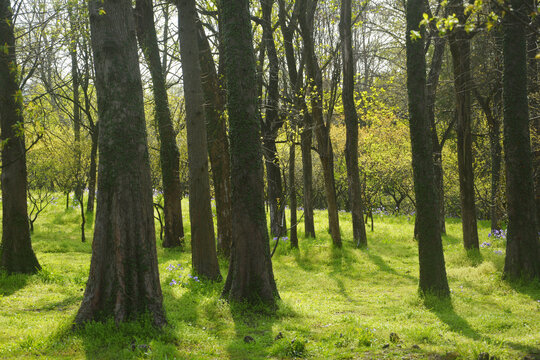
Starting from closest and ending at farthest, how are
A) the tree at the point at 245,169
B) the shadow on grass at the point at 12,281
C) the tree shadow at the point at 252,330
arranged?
the tree shadow at the point at 252,330 < the tree at the point at 245,169 < the shadow on grass at the point at 12,281

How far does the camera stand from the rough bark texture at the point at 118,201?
18.4ft

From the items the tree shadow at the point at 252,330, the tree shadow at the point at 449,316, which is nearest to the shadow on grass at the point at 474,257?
the tree shadow at the point at 449,316

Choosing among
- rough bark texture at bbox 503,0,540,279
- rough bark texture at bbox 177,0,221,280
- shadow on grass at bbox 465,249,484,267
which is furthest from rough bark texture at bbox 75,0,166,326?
shadow on grass at bbox 465,249,484,267

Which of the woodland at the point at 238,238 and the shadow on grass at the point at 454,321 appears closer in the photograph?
the shadow on grass at the point at 454,321

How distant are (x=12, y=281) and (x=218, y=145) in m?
5.60

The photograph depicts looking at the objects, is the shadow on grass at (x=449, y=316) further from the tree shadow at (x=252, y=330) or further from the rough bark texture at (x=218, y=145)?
the rough bark texture at (x=218, y=145)

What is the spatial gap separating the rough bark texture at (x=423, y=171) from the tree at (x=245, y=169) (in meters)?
2.98

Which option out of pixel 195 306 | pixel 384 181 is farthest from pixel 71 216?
pixel 384 181

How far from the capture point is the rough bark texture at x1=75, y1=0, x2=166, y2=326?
560 cm

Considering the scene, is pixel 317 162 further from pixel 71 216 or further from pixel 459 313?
pixel 459 313


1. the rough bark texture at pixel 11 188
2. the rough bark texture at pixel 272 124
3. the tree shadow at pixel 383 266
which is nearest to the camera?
the rough bark texture at pixel 11 188

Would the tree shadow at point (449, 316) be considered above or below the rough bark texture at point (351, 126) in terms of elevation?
below

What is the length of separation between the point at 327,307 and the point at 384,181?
60.1 feet

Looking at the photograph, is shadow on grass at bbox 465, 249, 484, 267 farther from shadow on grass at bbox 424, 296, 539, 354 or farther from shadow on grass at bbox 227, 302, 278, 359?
shadow on grass at bbox 227, 302, 278, 359
